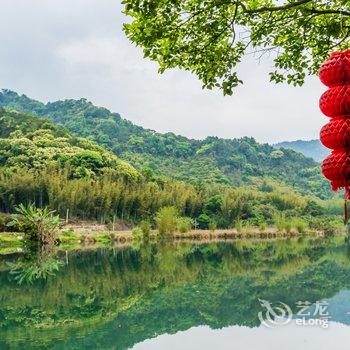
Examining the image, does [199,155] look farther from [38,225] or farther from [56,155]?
[38,225]

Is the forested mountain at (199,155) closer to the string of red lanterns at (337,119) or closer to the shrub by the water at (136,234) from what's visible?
the shrub by the water at (136,234)

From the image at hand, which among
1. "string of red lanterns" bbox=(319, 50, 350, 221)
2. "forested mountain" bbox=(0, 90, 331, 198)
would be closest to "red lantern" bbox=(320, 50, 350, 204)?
"string of red lanterns" bbox=(319, 50, 350, 221)

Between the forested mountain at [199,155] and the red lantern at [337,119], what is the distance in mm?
55229

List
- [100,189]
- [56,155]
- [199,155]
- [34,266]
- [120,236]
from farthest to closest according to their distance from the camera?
[199,155], [56,155], [100,189], [120,236], [34,266]

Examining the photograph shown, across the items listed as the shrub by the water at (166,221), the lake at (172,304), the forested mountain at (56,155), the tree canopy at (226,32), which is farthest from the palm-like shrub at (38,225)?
the tree canopy at (226,32)

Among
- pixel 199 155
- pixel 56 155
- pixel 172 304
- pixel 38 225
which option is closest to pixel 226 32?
pixel 172 304

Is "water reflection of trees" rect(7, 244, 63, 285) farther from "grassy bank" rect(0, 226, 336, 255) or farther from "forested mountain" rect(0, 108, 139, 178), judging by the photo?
"forested mountain" rect(0, 108, 139, 178)

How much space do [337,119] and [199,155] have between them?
69.7 metres

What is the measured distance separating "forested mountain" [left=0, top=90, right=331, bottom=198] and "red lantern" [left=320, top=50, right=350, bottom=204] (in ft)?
181

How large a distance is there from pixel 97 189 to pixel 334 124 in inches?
1164

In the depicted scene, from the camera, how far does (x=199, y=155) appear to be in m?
72.4

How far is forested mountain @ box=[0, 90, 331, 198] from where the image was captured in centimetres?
6525

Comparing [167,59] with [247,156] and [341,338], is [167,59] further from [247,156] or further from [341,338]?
[247,156]

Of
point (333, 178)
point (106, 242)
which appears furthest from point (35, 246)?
point (333, 178)
